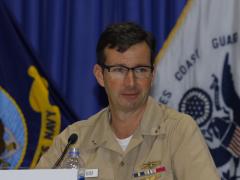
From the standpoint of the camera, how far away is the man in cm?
224

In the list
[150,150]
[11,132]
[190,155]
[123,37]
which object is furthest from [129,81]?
[11,132]

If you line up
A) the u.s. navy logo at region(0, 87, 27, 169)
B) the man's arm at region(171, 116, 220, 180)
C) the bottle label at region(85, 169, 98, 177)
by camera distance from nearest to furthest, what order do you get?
1. the man's arm at region(171, 116, 220, 180)
2. the bottle label at region(85, 169, 98, 177)
3. the u.s. navy logo at region(0, 87, 27, 169)

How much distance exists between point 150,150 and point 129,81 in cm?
34

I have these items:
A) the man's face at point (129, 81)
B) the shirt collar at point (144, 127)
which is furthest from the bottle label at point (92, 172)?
the man's face at point (129, 81)

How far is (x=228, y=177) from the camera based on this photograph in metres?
3.49

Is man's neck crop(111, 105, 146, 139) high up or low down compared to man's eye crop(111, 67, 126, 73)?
down

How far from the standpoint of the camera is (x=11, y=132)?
3754 mm

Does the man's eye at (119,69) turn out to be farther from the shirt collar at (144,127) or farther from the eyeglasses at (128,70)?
the shirt collar at (144,127)

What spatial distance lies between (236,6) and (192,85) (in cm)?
63

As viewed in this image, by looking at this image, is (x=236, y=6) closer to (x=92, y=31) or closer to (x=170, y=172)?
(x=92, y=31)

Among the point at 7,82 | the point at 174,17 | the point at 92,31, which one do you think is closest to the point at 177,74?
the point at 174,17

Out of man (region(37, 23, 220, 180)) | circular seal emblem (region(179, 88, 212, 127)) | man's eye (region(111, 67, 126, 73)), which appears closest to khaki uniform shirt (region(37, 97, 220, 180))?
man (region(37, 23, 220, 180))

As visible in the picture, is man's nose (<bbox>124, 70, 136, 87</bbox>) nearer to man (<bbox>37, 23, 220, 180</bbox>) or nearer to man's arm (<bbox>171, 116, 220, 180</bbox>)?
man (<bbox>37, 23, 220, 180</bbox>)

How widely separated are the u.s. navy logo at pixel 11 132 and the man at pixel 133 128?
1.22 metres
